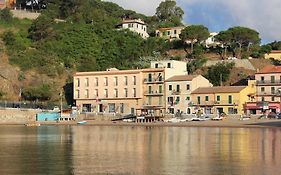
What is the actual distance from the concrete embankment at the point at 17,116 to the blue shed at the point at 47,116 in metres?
0.66

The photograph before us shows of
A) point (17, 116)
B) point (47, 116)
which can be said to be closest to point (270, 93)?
point (47, 116)

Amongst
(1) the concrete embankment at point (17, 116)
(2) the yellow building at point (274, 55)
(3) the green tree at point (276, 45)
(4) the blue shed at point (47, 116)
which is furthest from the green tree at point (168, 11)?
(1) the concrete embankment at point (17, 116)

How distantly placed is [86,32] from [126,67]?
50.8 ft

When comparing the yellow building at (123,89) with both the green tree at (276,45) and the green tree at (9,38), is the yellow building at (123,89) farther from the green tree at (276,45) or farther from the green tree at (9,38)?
the green tree at (276,45)

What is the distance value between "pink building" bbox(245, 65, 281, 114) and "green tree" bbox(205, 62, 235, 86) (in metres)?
9.89

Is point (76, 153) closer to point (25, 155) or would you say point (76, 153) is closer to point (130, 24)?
point (25, 155)

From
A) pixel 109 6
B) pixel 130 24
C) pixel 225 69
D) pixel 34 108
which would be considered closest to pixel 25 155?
pixel 34 108

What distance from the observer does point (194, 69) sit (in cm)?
9688

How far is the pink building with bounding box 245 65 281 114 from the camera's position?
261 ft

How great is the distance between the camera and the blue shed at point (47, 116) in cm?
8306

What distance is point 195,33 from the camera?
10556 cm

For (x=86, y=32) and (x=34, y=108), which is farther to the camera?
(x=86, y=32)

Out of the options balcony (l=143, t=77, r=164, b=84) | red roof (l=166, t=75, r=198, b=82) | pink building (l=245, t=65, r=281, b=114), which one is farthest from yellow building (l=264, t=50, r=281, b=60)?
balcony (l=143, t=77, r=164, b=84)

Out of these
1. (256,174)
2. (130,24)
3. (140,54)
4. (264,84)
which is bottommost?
(256,174)
